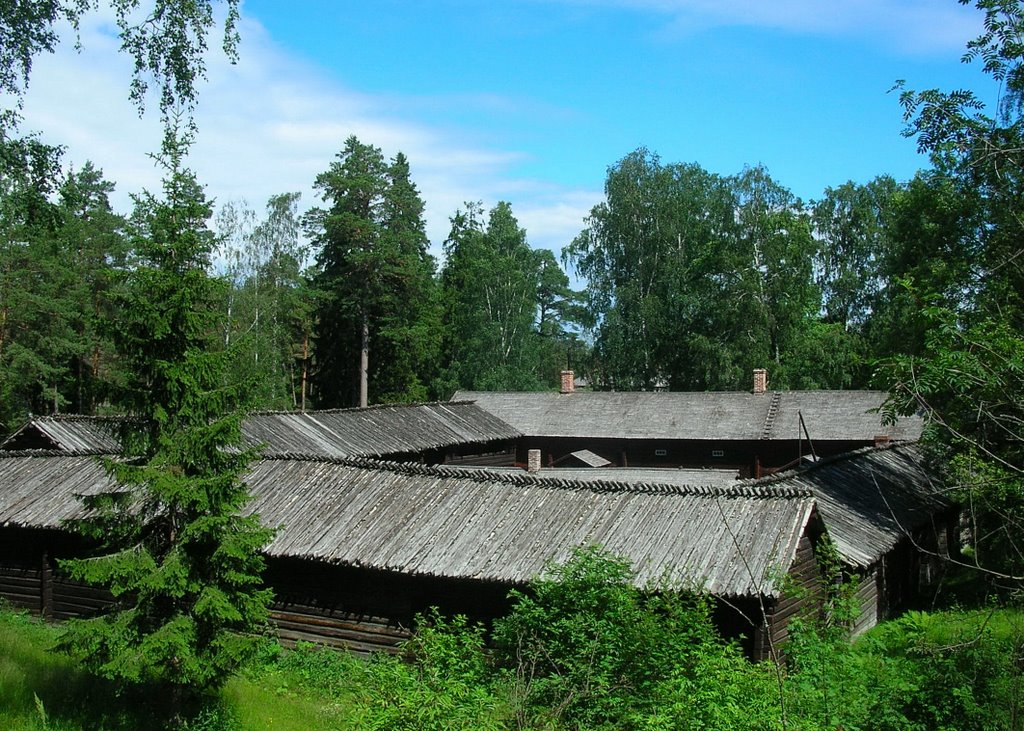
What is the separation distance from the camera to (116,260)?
141 feet

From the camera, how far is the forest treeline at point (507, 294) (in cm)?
4150

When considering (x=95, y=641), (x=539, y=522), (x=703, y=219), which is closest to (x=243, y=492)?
(x=95, y=641)

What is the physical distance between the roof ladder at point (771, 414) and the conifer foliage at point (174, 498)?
26933 mm

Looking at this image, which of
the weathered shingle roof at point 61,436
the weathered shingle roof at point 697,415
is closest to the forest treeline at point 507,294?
the weathered shingle roof at point 697,415

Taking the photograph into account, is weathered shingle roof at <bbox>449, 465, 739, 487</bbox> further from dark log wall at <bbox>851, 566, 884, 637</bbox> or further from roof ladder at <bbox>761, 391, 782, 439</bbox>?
roof ladder at <bbox>761, 391, 782, 439</bbox>

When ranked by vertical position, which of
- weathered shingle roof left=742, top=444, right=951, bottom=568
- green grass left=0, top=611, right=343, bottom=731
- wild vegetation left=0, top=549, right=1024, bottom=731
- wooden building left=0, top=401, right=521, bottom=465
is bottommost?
green grass left=0, top=611, right=343, bottom=731

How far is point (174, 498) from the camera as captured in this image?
1086 cm

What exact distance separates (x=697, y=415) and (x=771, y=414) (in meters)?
2.95

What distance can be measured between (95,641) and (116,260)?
118 feet

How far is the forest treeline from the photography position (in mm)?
41500

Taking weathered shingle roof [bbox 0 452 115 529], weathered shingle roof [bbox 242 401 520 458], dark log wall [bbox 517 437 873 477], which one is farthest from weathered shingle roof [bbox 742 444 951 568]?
weathered shingle roof [bbox 0 452 115 529]

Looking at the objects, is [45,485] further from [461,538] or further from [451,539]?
[461,538]

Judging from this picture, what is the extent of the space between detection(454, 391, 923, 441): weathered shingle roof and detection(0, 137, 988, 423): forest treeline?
6558 millimetres

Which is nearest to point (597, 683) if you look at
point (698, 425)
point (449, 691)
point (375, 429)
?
point (449, 691)
